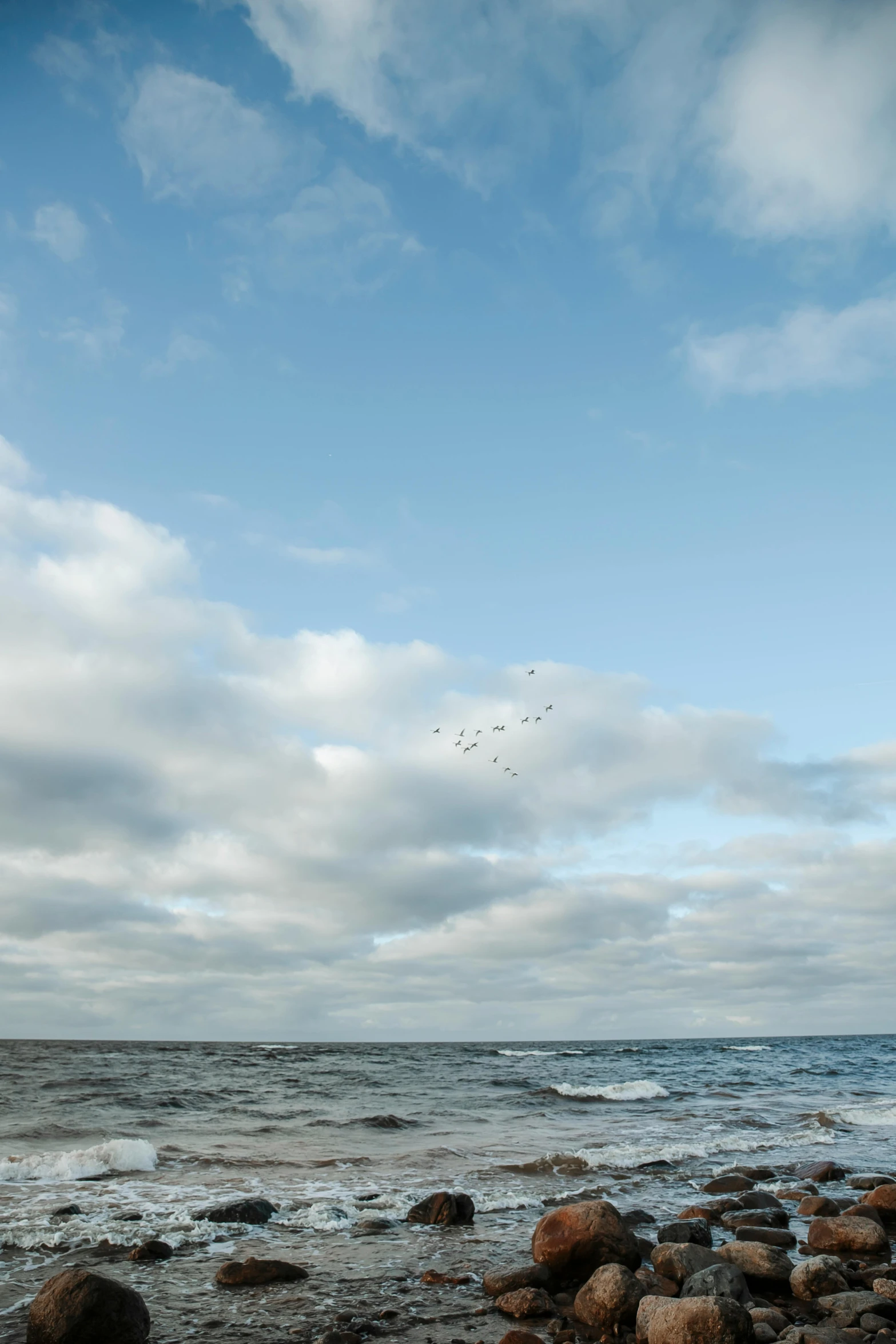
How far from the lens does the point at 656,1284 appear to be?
29.9 feet

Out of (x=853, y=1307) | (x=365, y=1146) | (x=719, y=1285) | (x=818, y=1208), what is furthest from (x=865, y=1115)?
(x=719, y=1285)

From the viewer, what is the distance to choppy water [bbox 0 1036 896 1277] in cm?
1344

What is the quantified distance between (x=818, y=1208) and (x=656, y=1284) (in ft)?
18.4

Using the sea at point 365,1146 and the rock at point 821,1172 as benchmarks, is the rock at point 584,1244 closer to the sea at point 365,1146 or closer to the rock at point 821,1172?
the sea at point 365,1146

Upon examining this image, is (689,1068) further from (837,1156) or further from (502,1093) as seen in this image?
(837,1156)

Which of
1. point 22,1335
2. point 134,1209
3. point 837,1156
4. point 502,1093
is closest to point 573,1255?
point 22,1335

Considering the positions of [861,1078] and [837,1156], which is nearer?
[837,1156]

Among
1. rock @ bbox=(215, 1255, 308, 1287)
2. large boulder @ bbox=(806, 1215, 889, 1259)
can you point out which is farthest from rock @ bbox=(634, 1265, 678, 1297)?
rock @ bbox=(215, 1255, 308, 1287)

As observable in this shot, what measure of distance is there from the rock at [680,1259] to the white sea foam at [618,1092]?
77.3 ft

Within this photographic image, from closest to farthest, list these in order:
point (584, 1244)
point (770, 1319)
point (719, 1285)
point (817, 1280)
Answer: point (770, 1319) → point (719, 1285) → point (817, 1280) → point (584, 1244)

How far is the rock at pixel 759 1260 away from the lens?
31.3ft

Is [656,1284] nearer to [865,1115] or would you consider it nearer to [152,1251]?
[152,1251]

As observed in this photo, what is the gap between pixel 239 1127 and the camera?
74.7 feet

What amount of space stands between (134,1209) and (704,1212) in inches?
362
